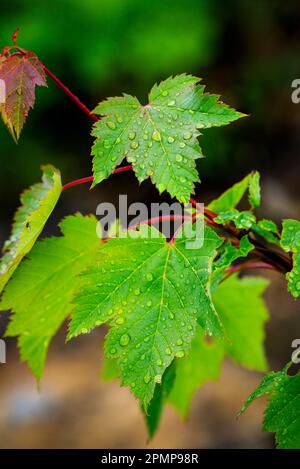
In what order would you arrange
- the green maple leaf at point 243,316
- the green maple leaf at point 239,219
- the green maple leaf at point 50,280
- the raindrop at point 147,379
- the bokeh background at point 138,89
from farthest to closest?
1. the bokeh background at point 138,89
2. the green maple leaf at point 243,316
3. the green maple leaf at point 50,280
4. the green maple leaf at point 239,219
5. the raindrop at point 147,379

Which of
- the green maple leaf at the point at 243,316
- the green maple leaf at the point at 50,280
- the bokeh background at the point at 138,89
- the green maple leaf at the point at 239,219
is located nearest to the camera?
the green maple leaf at the point at 239,219

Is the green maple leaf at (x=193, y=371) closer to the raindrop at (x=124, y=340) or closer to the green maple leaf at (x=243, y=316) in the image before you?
the green maple leaf at (x=243, y=316)

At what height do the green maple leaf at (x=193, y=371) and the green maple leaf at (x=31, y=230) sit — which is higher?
the green maple leaf at (x=31, y=230)

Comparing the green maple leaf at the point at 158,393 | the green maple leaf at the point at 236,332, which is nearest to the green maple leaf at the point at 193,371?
the green maple leaf at the point at 236,332

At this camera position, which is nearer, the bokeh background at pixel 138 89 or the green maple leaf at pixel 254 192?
the green maple leaf at pixel 254 192

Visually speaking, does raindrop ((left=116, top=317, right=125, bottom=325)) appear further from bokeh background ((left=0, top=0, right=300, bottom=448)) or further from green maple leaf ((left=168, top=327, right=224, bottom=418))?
bokeh background ((left=0, top=0, right=300, bottom=448))

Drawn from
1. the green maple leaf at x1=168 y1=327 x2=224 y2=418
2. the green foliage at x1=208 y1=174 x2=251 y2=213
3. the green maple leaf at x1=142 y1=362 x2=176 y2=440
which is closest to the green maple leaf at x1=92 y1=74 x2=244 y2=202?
the green foliage at x1=208 y1=174 x2=251 y2=213
